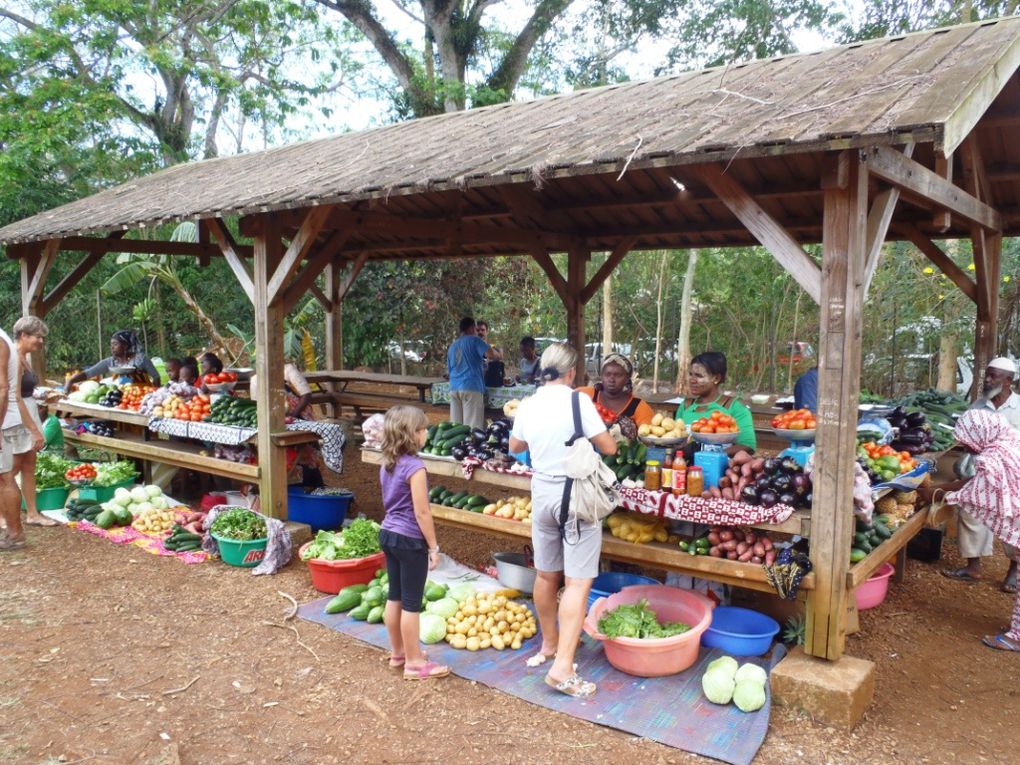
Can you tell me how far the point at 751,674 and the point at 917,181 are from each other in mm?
3060

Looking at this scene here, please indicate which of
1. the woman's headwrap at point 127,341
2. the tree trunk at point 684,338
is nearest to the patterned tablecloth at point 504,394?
the woman's headwrap at point 127,341

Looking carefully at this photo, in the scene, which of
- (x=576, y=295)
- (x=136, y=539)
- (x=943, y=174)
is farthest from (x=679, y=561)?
(x=576, y=295)

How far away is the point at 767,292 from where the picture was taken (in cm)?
1659

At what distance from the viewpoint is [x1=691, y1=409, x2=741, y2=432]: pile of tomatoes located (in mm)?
4855


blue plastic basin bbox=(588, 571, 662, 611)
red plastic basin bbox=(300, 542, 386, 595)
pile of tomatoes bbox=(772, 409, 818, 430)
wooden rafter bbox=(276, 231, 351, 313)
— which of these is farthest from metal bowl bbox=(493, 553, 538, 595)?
wooden rafter bbox=(276, 231, 351, 313)

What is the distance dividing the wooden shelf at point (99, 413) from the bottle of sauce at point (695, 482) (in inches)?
247

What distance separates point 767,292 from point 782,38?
20.4ft

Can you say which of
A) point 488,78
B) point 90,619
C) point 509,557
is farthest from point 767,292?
point 90,619

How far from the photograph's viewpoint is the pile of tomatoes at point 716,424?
4.86m

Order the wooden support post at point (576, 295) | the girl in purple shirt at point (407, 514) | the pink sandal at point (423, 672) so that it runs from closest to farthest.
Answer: the girl in purple shirt at point (407, 514) → the pink sandal at point (423, 672) → the wooden support post at point (576, 295)

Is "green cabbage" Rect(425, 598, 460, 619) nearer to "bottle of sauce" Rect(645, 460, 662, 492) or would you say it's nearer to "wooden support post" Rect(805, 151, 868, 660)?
"bottle of sauce" Rect(645, 460, 662, 492)

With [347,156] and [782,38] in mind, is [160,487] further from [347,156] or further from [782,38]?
[782,38]

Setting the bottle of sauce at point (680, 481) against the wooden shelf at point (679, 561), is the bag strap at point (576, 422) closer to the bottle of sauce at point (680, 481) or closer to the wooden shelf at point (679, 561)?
the bottle of sauce at point (680, 481)

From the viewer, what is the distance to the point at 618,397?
5.87 m
